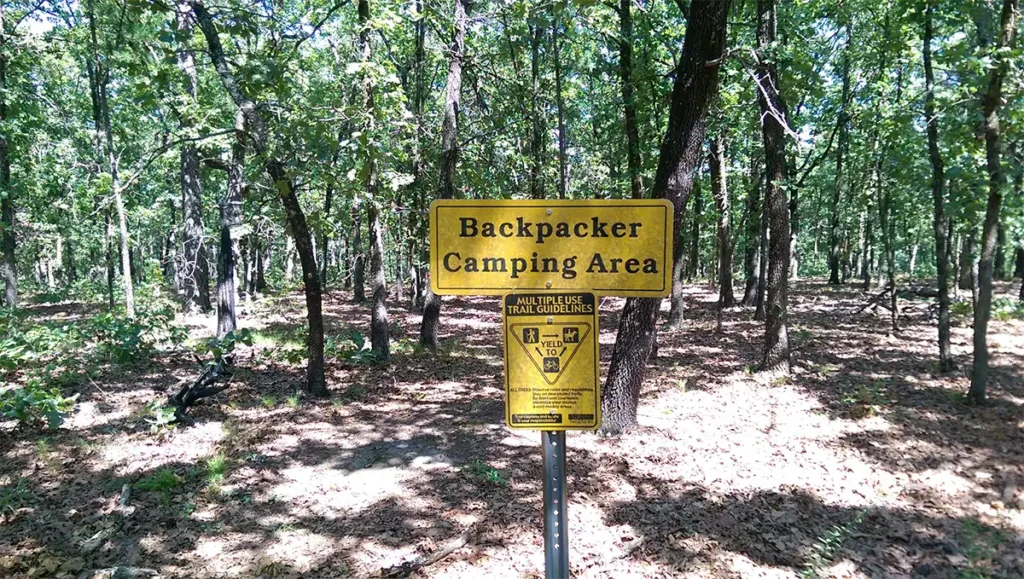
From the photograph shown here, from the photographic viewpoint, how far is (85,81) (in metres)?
19.2

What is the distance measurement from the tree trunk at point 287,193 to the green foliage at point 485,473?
3189mm

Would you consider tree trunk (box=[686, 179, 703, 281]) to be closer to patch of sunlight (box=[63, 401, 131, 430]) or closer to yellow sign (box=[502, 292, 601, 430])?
yellow sign (box=[502, 292, 601, 430])

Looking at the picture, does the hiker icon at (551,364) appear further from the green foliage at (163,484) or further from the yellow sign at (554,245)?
the green foliage at (163,484)

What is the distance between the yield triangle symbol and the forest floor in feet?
7.84

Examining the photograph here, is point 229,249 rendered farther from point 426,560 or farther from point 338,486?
point 426,560

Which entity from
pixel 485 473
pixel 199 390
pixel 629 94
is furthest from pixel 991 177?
pixel 199 390

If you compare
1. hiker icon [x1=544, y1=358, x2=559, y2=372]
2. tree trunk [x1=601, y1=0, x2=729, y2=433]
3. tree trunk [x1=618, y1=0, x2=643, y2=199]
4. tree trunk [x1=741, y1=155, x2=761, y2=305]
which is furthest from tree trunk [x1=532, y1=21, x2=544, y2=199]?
hiker icon [x1=544, y1=358, x2=559, y2=372]

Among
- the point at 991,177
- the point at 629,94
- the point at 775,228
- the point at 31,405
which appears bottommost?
the point at 31,405

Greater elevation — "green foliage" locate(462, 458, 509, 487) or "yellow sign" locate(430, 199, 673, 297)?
"yellow sign" locate(430, 199, 673, 297)

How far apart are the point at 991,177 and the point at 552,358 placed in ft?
24.1

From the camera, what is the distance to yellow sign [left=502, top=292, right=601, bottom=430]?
183 cm

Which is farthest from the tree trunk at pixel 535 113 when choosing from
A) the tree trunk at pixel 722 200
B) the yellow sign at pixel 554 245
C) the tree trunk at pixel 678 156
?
the yellow sign at pixel 554 245

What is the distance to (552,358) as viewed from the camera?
6.01 feet

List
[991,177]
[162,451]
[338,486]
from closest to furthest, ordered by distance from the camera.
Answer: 1. [338,486]
2. [162,451]
3. [991,177]
